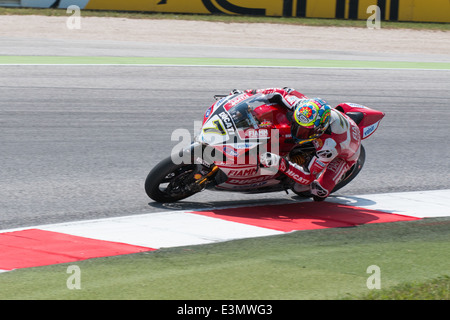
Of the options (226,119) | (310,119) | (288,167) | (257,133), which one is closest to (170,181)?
(226,119)

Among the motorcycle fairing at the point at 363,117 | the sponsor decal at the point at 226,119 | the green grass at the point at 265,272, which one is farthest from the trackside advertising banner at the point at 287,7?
the green grass at the point at 265,272

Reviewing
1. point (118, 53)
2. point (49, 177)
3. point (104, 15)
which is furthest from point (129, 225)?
point (104, 15)

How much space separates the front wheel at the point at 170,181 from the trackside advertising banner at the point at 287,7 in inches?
630

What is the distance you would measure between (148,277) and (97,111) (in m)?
7.20

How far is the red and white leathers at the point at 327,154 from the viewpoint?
7.91 metres

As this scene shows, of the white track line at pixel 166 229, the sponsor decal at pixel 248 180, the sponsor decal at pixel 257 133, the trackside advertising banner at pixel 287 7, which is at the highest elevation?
the trackside advertising banner at pixel 287 7

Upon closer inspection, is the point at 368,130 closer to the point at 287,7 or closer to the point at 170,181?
the point at 170,181

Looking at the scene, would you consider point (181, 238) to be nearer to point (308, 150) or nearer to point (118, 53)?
point (308, 150)

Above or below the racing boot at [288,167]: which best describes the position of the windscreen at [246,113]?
above

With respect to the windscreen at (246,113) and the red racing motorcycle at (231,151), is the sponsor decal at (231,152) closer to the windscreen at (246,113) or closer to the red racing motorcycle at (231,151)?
the red racing motorcycle at (231,151)

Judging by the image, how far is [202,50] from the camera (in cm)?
1930

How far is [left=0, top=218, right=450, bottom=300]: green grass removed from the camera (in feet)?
17.4

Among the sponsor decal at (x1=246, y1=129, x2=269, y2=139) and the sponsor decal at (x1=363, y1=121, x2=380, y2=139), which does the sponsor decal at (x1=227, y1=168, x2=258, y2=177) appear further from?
the sponsor decal at (x1=363, y1=121, x2=380, y2=139)

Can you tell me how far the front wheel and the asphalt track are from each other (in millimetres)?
123
